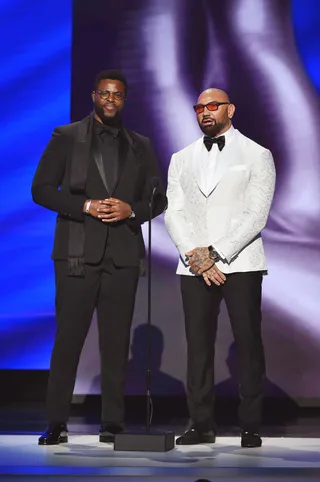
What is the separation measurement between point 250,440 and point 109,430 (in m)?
0.62

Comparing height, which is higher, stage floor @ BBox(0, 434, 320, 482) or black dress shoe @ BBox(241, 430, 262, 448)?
black dress shoe @ BBox(241, 430, 262, 448)

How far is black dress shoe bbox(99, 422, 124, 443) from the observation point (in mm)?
4266

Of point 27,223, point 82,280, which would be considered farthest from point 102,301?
point 27,223

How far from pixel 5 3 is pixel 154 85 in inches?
42.9

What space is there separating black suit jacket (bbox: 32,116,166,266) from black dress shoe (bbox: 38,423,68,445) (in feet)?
2.41

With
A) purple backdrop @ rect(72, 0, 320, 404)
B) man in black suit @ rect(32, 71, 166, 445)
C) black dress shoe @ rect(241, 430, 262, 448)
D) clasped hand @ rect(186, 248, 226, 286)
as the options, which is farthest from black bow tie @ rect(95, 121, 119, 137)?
purple backdrop @ rect(72, 0, 320, 404)

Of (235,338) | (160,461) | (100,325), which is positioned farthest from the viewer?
(100,325)

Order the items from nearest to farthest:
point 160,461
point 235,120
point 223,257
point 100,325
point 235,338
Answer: point 160,461, point 223,257, point 235,338, point 100,325, point 235,120

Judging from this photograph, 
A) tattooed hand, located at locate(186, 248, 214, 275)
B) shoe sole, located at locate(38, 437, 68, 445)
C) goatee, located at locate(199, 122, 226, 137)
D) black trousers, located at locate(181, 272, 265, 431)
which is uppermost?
goatee, located at locate(199, 122, 226, 137)

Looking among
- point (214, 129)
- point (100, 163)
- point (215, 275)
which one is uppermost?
point (214, 129)

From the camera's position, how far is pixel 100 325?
435 cm

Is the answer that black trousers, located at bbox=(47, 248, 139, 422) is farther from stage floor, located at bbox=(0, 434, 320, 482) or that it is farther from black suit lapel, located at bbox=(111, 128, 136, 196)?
black suit lapel, located at bbox=(111, 128, 136, 196)

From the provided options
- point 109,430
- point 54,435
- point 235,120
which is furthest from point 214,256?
point 235,120

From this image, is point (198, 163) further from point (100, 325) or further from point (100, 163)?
point (100, 325)
